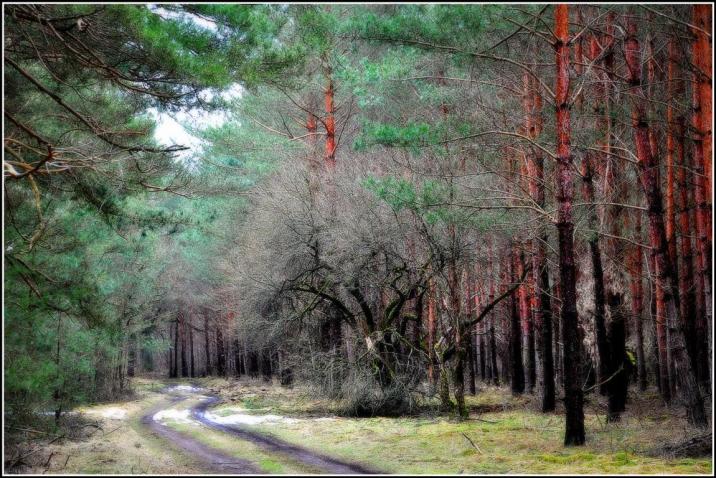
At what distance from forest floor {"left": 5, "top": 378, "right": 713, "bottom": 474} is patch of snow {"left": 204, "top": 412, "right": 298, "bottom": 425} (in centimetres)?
4

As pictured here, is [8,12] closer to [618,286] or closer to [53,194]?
[53,194]

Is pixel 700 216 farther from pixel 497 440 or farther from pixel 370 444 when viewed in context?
pixel 370 444

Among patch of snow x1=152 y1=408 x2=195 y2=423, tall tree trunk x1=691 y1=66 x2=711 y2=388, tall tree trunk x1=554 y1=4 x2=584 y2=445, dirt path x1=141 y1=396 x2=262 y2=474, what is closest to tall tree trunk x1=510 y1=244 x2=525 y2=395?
tall tree trunk x1=691 y1=66 x2=711 y2=388

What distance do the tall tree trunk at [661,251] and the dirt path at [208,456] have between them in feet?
21.9

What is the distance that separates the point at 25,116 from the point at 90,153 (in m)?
1.68

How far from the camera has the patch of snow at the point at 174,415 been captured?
18600mm

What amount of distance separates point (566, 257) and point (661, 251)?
1748 millimetres

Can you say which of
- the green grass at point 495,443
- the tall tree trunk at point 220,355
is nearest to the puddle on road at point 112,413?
the green grass at point 495,443

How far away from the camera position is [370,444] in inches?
471

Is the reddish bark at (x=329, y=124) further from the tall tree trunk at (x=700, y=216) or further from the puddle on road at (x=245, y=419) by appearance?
the tall tree trunk at (x=700, y=216)

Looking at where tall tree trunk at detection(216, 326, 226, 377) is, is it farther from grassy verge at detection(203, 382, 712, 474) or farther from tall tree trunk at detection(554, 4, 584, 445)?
tall tree trunk at detection(554, 4, 584, 445)

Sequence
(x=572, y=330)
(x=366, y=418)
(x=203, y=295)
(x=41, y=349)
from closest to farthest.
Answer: (x=572, y=330) → (x=41, y=349) → (x=366, y=418) → (x=203, y=295)

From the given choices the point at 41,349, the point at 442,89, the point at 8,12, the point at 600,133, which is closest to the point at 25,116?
the point at 8,12

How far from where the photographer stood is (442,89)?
13.9 metres
